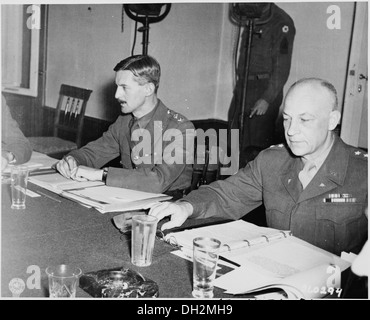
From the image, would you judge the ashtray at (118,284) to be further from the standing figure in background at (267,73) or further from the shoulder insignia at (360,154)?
the standing figure in background at (267,73)

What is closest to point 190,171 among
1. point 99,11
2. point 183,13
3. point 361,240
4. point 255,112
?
point 361,240

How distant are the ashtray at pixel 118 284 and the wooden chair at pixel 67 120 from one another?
263 cm

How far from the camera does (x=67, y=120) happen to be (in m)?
3.78

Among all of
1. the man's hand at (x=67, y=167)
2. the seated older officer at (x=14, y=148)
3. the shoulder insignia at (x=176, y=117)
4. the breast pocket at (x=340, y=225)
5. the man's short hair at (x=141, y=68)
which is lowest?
the breast pocket at (x=340, y=225)

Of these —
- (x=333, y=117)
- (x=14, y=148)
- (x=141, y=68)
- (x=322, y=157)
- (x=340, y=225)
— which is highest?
(x=141, y=68)

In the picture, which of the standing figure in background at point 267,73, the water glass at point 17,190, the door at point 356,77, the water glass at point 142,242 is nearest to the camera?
the water glass at point 142,242

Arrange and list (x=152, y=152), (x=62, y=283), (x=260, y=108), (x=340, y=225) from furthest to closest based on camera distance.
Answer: (x=260, y=108) → (x=152, y=152) → (x=340, y=225) → (x=62, y=283)

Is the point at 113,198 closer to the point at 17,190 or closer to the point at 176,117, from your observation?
the point at 17,190

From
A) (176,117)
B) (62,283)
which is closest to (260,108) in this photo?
(176,117)

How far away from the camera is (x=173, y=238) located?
1.27 meters

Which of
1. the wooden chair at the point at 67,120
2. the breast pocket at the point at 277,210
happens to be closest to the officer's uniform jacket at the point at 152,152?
the breast pocket at the point at 277,210

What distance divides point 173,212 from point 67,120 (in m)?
2.57

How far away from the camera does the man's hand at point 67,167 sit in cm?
189
